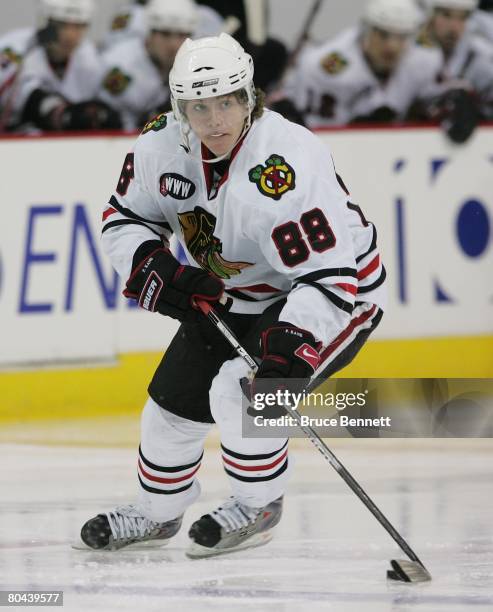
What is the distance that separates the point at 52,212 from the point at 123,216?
1.70 m

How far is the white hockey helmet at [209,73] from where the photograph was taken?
2.75m

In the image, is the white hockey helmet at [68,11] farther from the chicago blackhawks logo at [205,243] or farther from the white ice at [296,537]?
the chicago blackhawks logo at [205,243]

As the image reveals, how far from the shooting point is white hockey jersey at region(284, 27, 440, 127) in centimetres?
515

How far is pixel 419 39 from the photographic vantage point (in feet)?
17.6

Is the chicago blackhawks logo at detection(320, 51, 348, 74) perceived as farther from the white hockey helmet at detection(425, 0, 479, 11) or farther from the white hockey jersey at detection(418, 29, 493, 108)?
the white hockey helmet at detection(425, 0, 479, 11)

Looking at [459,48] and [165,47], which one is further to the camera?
[459,48]

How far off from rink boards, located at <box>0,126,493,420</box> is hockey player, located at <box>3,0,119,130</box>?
12 centimetres

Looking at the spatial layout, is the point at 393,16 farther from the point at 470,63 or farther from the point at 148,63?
the point at 148,63

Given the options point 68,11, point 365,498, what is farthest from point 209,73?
point 68,11

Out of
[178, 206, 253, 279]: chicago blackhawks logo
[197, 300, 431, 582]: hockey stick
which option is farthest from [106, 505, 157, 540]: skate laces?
[178, 206, 253, 279]: chicago blackhawks logo

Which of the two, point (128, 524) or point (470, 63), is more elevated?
point (470, 63)

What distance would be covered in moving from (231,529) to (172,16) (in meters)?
2.64

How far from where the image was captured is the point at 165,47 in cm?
514

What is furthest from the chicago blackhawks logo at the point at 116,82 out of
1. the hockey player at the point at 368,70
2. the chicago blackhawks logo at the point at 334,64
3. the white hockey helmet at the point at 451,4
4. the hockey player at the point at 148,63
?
the white hockey helmet at the point at 451,4
